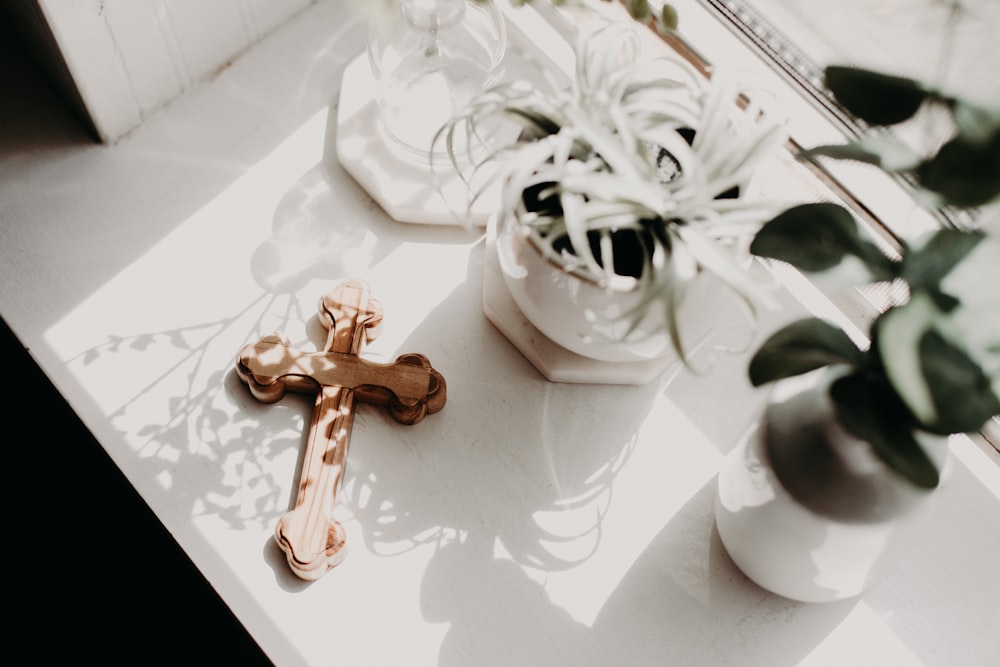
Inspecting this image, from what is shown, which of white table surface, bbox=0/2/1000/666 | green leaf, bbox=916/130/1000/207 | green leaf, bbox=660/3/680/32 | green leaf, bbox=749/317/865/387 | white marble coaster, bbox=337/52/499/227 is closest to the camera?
green leaf, bbox=916/130/1000/207

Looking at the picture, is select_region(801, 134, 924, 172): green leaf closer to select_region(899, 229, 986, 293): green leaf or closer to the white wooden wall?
select_region(899, 229, 986, 293): green leaf

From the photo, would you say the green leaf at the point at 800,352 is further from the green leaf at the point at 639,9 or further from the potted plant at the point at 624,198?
the green leaf at the point at 639,9

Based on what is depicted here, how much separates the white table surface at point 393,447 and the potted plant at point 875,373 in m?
0.14

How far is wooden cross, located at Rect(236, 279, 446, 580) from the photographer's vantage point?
2.64 ft

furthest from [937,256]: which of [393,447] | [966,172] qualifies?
[393,447]

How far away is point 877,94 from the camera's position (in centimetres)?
52

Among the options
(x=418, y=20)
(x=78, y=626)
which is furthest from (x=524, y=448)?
(x=78, y=626)

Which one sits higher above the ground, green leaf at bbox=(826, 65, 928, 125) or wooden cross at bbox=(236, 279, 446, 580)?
green leaf at bbox=(826, 65, 928, 125)

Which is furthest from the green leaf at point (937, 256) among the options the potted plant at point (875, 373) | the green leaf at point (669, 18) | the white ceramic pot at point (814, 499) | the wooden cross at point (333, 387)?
the wooden cross at point (333, 387)

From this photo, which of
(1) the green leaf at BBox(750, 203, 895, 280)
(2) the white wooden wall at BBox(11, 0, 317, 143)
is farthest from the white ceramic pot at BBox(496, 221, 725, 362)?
(2) the white wooden wall at BBox(11, 0, 317, 143)

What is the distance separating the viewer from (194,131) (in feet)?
3.19

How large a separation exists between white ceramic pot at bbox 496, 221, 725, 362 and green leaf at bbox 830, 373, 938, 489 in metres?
0.14

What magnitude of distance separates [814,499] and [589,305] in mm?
222

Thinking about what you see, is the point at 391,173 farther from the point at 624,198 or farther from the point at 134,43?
the point at 624,198
